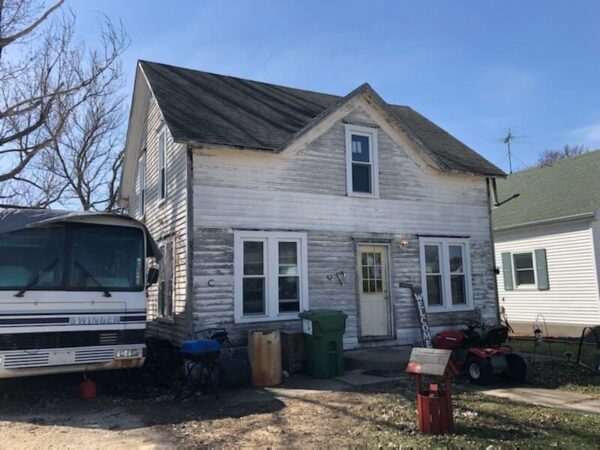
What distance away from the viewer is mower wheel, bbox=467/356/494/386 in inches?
343

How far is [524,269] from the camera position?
18.9 metres

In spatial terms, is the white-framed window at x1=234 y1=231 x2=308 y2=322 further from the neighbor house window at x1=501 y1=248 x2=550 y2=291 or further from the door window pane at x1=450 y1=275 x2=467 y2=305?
the neighbor house window at x1=501 y1=248 x2=550 y2=291

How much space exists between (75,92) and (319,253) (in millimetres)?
10296

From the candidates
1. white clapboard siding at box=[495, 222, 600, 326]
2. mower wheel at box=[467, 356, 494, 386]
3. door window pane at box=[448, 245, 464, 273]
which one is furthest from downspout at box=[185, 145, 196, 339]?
white clapboard siding at box=[495, 222, 600, 326]

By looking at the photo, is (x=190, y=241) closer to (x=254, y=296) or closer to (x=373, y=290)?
(x=254, y=296)

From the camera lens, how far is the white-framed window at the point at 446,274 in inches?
520

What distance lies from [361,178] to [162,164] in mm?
5094

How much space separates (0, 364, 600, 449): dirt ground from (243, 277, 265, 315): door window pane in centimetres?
227

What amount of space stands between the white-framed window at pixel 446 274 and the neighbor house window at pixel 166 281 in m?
6.24

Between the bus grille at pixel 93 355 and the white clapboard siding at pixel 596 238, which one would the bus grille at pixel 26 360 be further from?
the white clapboard siding at pixel 596 238

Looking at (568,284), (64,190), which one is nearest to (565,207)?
(568,284)

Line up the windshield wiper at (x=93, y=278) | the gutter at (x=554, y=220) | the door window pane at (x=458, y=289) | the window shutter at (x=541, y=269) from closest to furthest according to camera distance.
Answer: the windshield wiper at (x=93, y=278) < the door window pane at (x=458, y=289) < the gutter at (x=554, y=220) < the window shutter at (x=541, y=269)

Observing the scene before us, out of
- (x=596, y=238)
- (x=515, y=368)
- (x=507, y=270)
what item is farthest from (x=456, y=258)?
(x=507, y=270)

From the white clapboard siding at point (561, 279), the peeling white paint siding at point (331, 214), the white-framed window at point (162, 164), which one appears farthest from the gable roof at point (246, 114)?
the white clapboard siding at point (561, 279)
